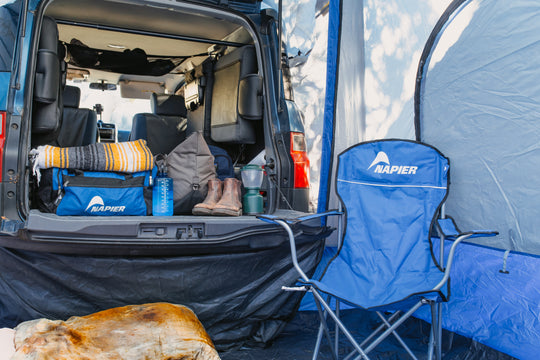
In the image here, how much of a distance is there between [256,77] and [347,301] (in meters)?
1.58

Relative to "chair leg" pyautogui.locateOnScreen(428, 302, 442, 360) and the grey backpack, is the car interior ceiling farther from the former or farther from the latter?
"chair leg" pyautogui.locateOnScreen(428, 302, 442, 360)

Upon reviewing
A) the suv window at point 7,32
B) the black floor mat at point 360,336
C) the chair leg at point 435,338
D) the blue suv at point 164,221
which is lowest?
the black floor mat at point 360,336

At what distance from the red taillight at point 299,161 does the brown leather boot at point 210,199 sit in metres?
0.44

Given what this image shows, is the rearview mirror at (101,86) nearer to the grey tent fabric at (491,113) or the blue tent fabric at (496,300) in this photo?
the grey tent fabric at (491,113)

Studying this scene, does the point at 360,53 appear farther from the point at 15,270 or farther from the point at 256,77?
the point at 15,270

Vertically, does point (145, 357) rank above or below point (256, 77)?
below

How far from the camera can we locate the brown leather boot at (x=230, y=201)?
94.3 inches

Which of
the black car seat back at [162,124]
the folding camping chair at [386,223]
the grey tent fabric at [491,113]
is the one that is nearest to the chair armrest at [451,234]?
the folding camping chair at [386,223]

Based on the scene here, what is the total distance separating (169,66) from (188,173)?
179cm

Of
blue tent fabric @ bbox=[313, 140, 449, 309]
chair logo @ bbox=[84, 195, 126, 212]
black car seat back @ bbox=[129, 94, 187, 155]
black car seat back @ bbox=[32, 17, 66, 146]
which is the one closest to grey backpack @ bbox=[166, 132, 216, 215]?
chair logo @ bbox=[84, 195, 126, 212]

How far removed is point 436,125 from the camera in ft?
8.31

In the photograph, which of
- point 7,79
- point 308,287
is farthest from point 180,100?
point 308,287

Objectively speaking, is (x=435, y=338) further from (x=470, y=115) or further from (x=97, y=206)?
(x=97, y=206)

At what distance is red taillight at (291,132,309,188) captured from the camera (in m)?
2.68
